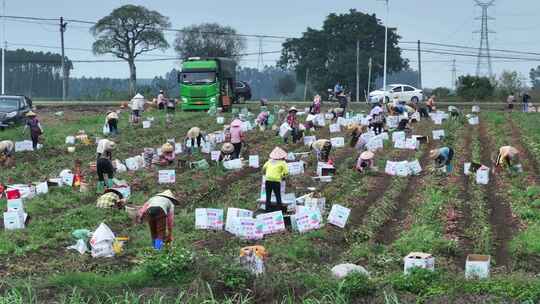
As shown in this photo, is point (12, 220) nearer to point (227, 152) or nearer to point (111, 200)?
point (111, 200)

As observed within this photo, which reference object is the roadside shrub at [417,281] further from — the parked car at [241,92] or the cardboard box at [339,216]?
the parked car at [241,92]

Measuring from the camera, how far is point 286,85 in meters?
76.2

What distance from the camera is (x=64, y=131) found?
2906 cm

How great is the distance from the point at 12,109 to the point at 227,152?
11.1 m

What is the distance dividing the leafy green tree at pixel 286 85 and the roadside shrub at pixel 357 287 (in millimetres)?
67362

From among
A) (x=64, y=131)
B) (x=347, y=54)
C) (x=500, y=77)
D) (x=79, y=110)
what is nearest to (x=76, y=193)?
(x=64, y=131)

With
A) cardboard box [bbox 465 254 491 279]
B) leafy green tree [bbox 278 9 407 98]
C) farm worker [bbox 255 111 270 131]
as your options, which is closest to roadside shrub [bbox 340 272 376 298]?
cardboard box [bbox 465 254 491 279]

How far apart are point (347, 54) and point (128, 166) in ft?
146

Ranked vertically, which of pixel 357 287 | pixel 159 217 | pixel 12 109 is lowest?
pixel 357 287

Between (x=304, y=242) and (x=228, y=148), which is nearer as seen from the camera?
(x=304, y=242)

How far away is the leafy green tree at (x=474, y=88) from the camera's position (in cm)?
5272

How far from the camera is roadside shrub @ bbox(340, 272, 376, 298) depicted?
28.9ft

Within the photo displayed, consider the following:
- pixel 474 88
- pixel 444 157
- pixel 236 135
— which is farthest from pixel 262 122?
pixel 474 88

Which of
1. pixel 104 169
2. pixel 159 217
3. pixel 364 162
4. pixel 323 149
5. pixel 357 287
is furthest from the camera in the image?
pixel 323 149
